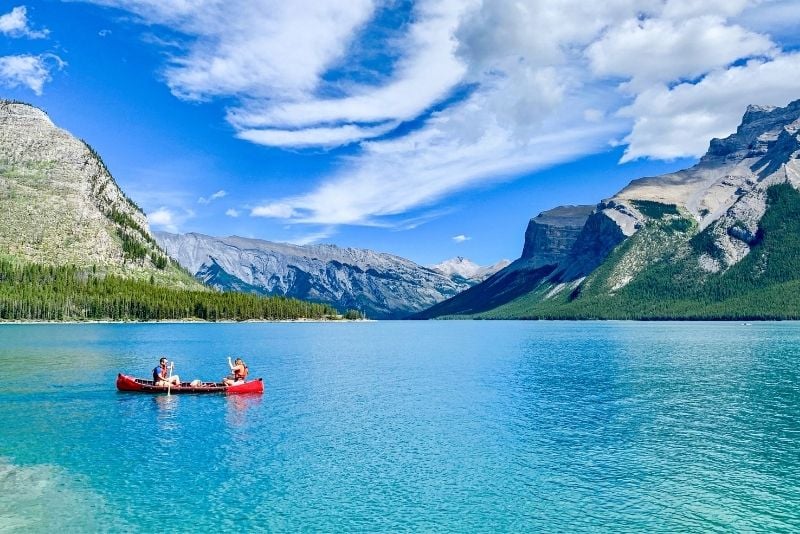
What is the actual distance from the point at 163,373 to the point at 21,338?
396 ft

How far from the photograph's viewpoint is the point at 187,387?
79.6 meters

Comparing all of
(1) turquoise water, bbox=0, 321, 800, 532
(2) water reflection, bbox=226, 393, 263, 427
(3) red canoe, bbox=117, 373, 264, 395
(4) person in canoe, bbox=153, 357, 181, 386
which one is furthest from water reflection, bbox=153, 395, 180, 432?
(2) water reflection, bbox=226, 393, 263, 427

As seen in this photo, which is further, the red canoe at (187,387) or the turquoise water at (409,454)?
the red canoe at (187,387)

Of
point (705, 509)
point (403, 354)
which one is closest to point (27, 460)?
point (705, 509)

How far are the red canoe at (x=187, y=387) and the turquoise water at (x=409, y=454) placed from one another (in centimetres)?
193

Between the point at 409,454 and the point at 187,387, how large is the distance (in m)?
43.0

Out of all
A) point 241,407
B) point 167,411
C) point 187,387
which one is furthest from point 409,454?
point 187,387

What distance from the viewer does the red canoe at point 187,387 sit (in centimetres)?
7888

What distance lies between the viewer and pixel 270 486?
4059cm

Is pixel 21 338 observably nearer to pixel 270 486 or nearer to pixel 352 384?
pixel 352 384

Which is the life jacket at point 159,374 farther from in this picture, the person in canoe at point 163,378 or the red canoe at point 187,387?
the red canoe at point 187,387

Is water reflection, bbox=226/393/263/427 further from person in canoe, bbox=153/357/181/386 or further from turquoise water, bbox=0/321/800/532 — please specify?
person in canoe, bbox=153/357/181/386

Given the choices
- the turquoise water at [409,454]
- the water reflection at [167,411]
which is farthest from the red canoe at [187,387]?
the turquoise water at [409,454]

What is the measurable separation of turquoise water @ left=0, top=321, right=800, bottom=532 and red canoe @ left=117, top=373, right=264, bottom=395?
1927mm
